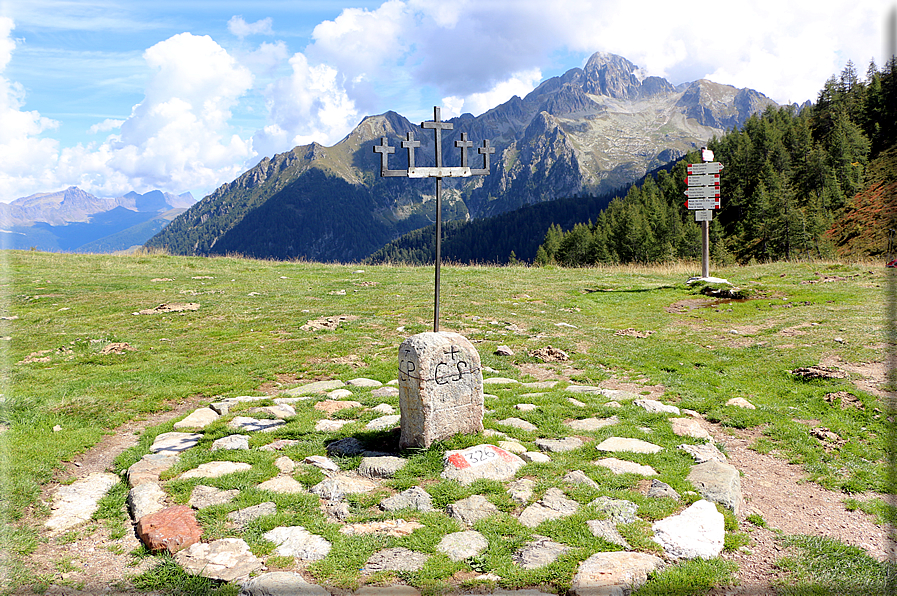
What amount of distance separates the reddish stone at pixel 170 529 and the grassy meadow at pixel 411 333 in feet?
0.79

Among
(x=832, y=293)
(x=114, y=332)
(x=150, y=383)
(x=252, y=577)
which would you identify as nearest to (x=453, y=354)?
(x=252, y=577)

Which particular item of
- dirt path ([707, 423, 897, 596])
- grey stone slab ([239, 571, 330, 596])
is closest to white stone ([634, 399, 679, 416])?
dirt path ([707, 423, 897, 596])

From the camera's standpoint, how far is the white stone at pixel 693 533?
179 inches

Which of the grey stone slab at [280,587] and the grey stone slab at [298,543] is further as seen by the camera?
the grey stone slab at [298,543]

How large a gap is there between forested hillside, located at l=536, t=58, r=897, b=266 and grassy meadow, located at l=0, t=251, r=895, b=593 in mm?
39560

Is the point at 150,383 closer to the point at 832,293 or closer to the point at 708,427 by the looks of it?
the point at 708,427

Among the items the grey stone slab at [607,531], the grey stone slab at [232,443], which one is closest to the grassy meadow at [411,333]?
the grey stone slab at [607,531]

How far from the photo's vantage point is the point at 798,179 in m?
78.6

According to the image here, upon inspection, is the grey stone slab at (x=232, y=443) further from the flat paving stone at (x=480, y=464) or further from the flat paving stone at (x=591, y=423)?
the flat paving stone at (x=591, y=423)

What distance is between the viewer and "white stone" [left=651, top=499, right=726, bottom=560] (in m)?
4.54

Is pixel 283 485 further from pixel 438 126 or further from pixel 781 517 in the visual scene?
pixel 781 517

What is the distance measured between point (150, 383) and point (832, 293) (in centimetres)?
2070

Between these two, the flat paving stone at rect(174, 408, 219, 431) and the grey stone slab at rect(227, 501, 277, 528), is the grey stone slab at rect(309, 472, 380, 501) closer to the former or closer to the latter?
the grey stone slab at rect(227, 501, 277, 528)

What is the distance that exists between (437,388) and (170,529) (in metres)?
3.19
